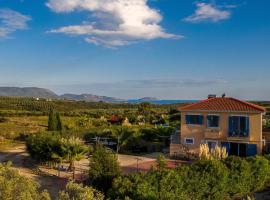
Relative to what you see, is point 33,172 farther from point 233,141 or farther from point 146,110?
point 146,110

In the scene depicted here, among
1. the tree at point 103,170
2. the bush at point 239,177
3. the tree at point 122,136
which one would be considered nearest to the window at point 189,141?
the tree at point 122,136

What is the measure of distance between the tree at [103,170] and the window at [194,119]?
1137cm

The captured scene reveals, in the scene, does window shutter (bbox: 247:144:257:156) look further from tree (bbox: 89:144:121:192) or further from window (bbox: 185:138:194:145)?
tree (bbox: 89:144:121:192)

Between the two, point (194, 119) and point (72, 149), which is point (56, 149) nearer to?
point (72, 149)

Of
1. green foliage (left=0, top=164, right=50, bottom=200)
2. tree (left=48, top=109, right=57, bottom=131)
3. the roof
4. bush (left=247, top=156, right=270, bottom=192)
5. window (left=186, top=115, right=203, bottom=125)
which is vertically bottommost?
bush (left=247, top=156, right=270, bottom=192)

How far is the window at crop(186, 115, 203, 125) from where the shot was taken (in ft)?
89.7

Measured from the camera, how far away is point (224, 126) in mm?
26438

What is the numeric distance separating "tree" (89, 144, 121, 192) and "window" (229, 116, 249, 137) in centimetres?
1160

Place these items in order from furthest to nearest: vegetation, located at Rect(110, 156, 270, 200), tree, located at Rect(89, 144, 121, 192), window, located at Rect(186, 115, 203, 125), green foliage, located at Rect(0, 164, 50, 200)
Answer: window, located at Rect(186, 115, 203, 125)
tree, located at Rect(89, 144, 121, 192)
vegetation, located at Rect(110, 156, 270, 200)
green foliage, located at Rect(0, 164, 50, 200)

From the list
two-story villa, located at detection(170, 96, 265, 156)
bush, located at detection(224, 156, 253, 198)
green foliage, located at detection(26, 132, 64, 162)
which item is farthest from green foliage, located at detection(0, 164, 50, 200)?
two-story villa, located at detection(170, 96, 265, 156)

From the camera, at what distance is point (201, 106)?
2709 cm

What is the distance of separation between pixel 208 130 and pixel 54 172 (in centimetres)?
1104

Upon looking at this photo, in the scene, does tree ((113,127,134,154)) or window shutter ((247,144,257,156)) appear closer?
window shutter ((247,144,257,156))

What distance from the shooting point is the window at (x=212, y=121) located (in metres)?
26.7
